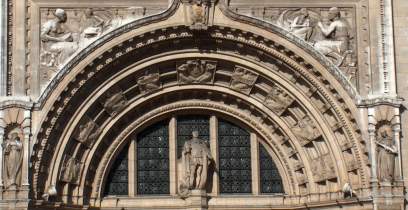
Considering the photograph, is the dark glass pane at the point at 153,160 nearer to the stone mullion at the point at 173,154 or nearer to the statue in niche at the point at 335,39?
the stone mullion at the point at 173,154

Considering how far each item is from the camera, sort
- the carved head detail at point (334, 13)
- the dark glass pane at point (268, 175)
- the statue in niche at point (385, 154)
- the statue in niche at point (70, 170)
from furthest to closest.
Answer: the dark glass pane at point (268, 175) < the carved head detail at point (334, 13) < the statue in niche at point (70, 170) < the statue in niche at point (385, 154)

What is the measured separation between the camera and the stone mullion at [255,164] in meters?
23.0

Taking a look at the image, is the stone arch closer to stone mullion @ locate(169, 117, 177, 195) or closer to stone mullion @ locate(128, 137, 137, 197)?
stone mullion @ locate(128, 137, 137, 197)

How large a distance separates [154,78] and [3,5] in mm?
3805

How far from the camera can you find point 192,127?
23.3 meters

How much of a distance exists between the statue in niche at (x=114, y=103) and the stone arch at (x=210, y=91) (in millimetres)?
144

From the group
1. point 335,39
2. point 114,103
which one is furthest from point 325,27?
point 114,103

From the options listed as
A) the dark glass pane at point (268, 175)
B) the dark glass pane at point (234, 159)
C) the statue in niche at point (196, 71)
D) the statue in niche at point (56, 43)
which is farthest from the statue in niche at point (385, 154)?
the statue in niche at point (56, 43)

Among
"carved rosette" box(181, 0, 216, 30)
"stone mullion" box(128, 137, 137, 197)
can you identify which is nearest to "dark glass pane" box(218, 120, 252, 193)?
"stone mullion" box(128, 137, 137, 197)

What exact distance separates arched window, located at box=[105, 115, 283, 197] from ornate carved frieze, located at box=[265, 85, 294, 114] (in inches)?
42.8

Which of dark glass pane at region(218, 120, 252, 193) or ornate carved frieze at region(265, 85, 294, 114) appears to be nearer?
ornate carved frieze at region(265, 85, 294, 114)

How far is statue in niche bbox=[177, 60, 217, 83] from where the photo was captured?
875 inches

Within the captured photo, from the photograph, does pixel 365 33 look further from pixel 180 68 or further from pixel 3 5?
pixel 3 5

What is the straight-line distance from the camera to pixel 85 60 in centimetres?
2106
